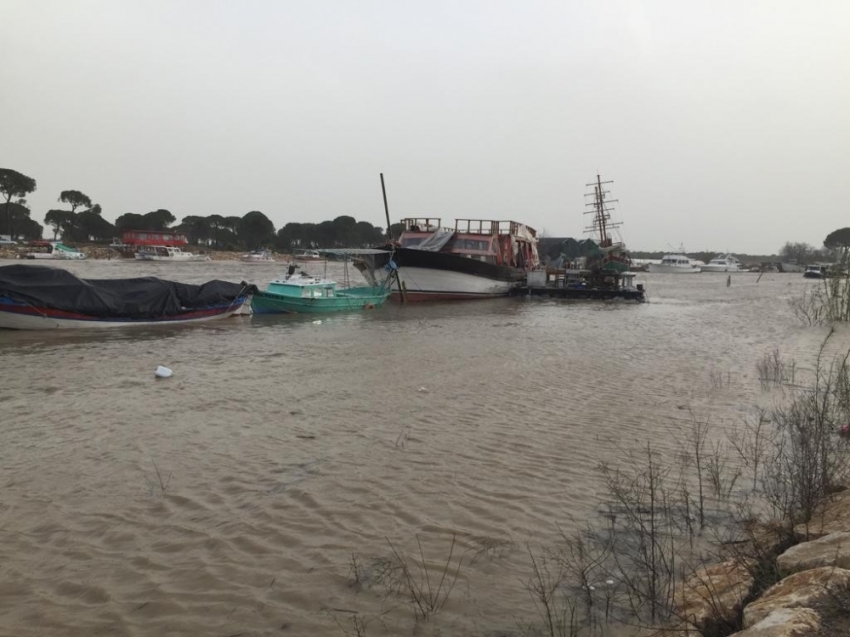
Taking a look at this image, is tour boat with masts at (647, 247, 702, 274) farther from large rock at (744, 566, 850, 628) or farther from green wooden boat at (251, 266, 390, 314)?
large rock at (744, 566, 850, 628)

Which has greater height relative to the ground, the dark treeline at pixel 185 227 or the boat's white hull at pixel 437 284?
the dark treeline at pixel 185 227

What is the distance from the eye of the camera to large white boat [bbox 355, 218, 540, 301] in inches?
1179

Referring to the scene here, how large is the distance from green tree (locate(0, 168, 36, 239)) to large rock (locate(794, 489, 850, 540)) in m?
102

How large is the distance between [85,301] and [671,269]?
290 ft

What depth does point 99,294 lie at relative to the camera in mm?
17625

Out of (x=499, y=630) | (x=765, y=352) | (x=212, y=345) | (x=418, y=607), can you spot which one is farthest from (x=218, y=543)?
(x=765, y=352)

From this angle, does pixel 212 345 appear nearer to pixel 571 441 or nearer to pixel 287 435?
pixel 287 435

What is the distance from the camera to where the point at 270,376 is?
11.0 m

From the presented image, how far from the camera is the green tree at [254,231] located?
355 ft

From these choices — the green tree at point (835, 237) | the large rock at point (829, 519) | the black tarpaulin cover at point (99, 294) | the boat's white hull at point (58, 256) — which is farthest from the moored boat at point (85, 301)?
the green tree at point (835, 237)

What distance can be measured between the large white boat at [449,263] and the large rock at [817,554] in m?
26.6

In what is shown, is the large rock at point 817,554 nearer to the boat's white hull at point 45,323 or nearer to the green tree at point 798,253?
the boat's white hull at point 45,323

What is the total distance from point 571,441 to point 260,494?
146 inches

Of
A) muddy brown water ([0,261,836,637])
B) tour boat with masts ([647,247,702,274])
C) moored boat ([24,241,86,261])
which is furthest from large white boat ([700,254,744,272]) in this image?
muddy brown water ([0,261,836,637])
